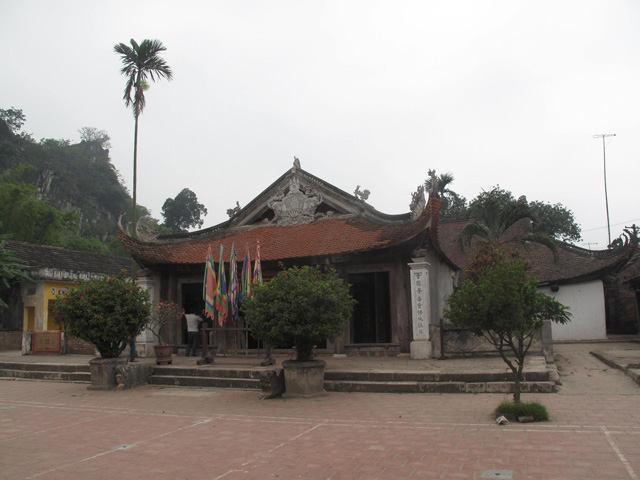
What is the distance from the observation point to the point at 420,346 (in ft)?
45.6

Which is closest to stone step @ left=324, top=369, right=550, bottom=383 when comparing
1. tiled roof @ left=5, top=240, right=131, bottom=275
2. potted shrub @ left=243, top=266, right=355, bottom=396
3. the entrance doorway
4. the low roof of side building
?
potted shrub @ left=243, top=266, right=355, bottom=396

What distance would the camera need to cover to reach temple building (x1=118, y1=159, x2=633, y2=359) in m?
14.3

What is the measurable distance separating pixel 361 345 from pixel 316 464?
995 cm

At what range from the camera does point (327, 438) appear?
6.70m

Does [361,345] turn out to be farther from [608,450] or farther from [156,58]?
[156,58]

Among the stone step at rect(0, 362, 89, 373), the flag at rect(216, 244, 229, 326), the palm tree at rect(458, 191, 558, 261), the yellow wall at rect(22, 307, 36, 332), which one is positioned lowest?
the stone step at rect(0, 362, 89, 373)

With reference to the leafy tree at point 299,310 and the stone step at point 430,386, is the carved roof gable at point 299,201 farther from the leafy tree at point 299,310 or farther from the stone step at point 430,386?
the stone step at point 430,386

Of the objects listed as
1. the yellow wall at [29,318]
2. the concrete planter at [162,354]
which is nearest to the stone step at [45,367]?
the concrete planter at [162,354]

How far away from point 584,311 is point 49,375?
2155cm

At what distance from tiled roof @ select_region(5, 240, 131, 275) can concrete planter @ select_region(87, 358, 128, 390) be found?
38.9ft

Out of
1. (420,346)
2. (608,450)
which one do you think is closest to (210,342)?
(420,346)

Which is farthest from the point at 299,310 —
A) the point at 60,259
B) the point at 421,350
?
the point at 60,259

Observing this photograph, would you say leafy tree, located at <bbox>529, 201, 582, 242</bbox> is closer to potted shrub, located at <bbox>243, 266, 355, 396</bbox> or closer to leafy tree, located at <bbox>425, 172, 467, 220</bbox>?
leafy tree, located at <bbox>425, 172, 467, 220</bbox>

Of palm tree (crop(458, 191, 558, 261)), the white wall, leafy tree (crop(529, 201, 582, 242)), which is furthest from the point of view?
leafy tree (crop(529, 201, 582, 242))
